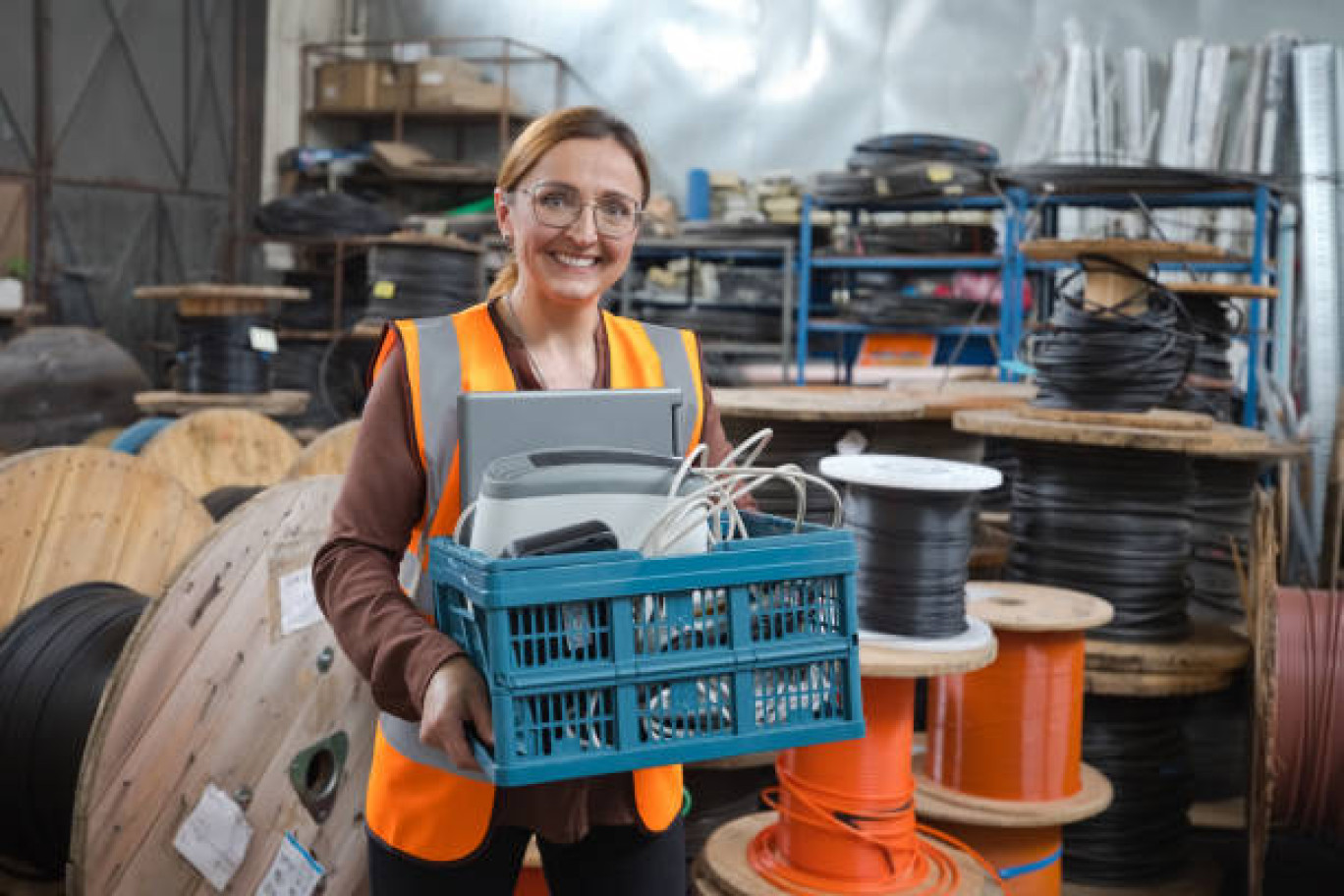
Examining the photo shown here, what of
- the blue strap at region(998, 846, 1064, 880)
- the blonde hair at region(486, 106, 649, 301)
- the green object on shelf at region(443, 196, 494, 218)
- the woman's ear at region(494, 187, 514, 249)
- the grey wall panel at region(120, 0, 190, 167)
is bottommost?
the blue strap at region(998, 846, 1064, 880)

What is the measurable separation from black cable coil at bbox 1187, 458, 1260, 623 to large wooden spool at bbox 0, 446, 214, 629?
12.8ft

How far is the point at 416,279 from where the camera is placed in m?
8.87

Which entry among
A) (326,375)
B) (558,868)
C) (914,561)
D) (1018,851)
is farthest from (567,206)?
(326,375)

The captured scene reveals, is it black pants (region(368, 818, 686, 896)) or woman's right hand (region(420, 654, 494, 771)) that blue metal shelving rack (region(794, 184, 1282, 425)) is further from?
woman's right hand (region(420, 654, 494, 771))

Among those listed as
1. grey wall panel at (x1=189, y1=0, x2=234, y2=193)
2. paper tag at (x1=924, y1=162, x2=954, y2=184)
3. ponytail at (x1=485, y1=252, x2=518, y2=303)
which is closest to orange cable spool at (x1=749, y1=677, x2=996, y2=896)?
ponytail at (x1=485, y1=252, x2=518, y2=303)

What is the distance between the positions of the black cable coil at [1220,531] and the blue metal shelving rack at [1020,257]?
0.86 meters

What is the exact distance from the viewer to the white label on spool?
271 cm

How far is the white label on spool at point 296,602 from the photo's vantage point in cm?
271

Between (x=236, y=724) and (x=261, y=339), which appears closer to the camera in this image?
(x=236, y=724)

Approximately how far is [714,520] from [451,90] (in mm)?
11945

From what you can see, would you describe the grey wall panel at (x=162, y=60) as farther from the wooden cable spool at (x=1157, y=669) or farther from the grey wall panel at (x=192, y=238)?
the wooden cable spool at (x=1157, y=669)

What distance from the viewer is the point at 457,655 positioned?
1418mm

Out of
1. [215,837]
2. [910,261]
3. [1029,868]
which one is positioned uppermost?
[910,261]

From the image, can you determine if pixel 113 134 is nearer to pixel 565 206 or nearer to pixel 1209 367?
pixel 1209 367
